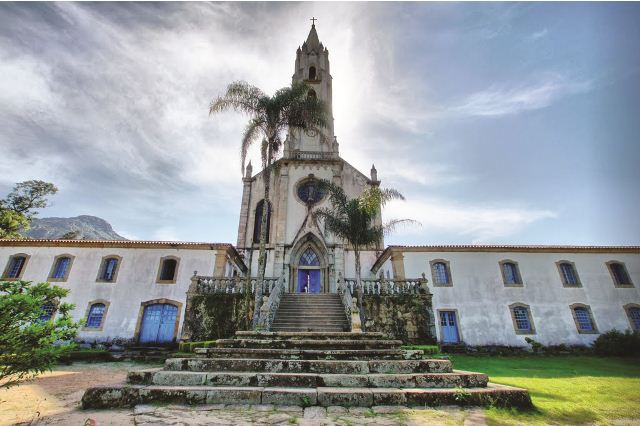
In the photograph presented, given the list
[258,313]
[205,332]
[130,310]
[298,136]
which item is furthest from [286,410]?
[298,136]

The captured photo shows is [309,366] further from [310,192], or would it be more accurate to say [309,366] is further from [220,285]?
[310,192]

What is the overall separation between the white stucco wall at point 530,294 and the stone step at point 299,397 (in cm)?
1365

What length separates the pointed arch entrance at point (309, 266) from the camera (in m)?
20.8

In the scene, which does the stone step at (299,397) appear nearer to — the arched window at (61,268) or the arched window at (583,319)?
the arched window at (61,268)

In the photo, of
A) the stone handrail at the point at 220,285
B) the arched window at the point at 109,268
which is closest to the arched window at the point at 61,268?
the arched window at the point at 109,268

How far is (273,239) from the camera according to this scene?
22.1 metres

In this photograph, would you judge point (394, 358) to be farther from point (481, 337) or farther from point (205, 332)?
point (481, 337)

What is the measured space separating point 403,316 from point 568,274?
1216 cm

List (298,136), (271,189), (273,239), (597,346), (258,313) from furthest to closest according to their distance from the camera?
(298,136) < (271,189) < (273,239) < (597,346) < (258,313)

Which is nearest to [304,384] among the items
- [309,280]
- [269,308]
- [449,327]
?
[269,308]

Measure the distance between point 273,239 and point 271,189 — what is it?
474 centimetres

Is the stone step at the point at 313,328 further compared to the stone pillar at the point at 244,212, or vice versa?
the stone pillar at the point at 244,212

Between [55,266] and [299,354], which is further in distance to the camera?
[55,266]

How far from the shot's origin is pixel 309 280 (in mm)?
21172
